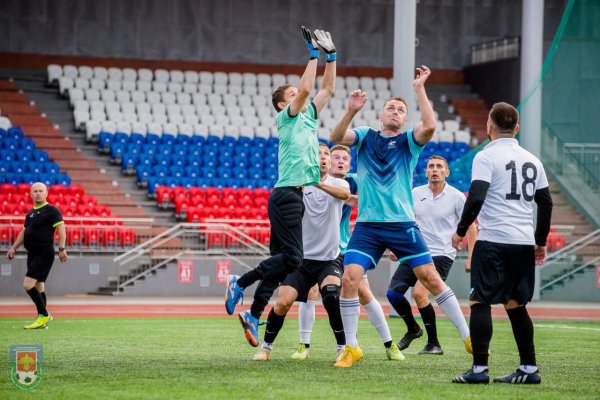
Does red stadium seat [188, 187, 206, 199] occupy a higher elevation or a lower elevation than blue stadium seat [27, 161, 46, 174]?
lower

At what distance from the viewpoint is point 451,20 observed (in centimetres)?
3991

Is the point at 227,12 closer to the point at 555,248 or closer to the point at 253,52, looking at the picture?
the point at 253,52

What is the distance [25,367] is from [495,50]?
32277mm

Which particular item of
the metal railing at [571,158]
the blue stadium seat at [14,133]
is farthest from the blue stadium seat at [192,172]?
the metal railing at [571,158]

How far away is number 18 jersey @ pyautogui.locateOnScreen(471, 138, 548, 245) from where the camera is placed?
27.7 feet

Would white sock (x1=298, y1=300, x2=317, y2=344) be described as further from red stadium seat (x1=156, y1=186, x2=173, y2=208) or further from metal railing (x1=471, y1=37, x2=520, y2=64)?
metal railing (x1=471, y1=37, x2=520, y2=64)

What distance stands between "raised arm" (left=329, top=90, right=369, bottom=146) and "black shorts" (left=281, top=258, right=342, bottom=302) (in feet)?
5.00

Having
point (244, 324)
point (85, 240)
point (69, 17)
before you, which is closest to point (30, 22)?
point (69, 17)

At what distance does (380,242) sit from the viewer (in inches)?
377

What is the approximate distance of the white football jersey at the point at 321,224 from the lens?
413 inches

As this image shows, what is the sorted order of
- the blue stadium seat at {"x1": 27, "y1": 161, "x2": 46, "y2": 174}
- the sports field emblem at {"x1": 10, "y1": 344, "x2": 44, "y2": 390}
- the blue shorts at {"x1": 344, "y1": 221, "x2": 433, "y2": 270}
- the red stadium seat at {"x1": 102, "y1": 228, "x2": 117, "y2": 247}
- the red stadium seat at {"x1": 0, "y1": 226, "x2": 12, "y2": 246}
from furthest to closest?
the blue stadium seat at {"x1": 27, "y1": 161, "x2": 46, "y2": 174} → the red stadium seat at {"x1": 102, "y1": 228, "x2": 117, "y2": 247} → the red stadium seat at {"x1": 0, "y1": 226, "x2": 12, "y2": 246} → the blue shorts at {"x1": 344, "y1": 221, "x2": 433, "y2": 270} → the sports field emblem at {"x1": 10, "y1": 344, "x2": 44, "y2": 390}

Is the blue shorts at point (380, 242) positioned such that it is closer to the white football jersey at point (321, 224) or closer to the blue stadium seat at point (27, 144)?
the white football jersey at point (321, 224)

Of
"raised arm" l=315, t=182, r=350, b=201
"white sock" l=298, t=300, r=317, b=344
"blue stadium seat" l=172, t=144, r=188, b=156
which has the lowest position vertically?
"white sock" l=298, t=300, r=317, b=344

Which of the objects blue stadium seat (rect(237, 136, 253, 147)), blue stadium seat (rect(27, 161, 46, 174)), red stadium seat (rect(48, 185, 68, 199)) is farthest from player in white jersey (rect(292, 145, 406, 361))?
blue stadium seat (rect(237, 136, 253, 147))
